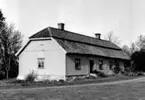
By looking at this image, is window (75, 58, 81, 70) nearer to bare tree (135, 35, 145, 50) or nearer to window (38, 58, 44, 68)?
window (38, 58, 44, 68)

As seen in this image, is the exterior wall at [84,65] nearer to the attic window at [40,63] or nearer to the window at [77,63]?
the window at [77,63]

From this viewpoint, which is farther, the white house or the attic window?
the attic window

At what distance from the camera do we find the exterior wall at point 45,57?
26.5 m

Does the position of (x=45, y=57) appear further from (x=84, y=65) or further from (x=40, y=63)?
(x=84, y=65)

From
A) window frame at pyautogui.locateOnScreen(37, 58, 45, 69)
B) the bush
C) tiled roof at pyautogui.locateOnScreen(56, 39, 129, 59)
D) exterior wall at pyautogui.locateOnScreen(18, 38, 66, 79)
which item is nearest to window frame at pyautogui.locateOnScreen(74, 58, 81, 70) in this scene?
tiled roof at pyautogui.locateOnScreen(56, 39, 129, 59)

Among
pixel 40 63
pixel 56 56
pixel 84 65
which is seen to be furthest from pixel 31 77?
pixel 84 65

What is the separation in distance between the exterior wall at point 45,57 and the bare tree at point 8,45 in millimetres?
10507

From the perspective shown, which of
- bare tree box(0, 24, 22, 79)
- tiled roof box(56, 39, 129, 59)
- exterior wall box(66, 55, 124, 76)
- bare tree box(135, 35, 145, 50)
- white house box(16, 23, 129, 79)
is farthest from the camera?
bare tree box(135, 35, 145, 50)

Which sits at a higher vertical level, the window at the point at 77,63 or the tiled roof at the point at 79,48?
the tiled roof at the point at 79,48

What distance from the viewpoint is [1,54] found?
131 feet

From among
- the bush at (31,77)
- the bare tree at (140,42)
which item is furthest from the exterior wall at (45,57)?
the bare tree at (140,42)

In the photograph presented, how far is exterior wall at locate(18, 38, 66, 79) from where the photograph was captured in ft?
86.8

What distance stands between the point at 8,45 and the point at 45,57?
52.8 feet

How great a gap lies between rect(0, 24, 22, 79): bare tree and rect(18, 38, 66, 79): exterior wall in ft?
34.5
